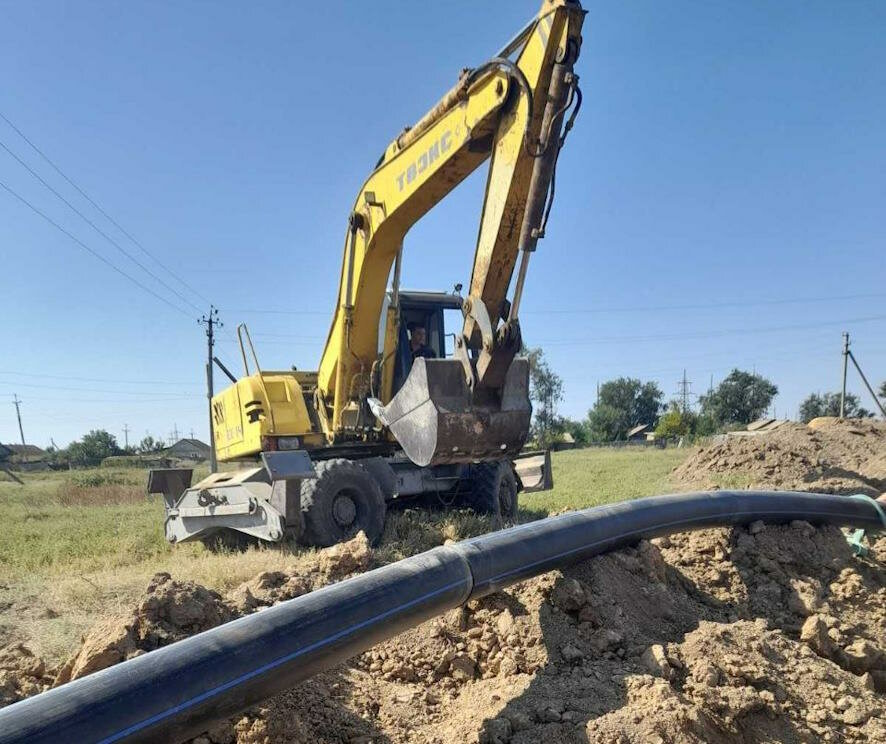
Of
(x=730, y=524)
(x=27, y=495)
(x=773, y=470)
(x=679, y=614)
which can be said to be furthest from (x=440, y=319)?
(x=27, y=495)

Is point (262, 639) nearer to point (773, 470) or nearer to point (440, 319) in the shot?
point (440, 319)

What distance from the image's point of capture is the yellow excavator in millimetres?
5785

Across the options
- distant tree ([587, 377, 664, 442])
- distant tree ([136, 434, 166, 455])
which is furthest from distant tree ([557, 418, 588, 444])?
distant tree ([136, 434, 166, 455])

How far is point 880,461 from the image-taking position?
1481cm

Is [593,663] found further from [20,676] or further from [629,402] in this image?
[629,402]

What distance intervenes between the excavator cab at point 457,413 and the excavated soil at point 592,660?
1.19 meters

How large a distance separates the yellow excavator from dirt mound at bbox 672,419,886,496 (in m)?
6.26

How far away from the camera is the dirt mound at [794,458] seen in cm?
1396

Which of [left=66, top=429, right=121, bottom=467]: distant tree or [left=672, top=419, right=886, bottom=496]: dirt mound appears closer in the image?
[left=672, top=419, right=886, bottom=496]: dirt mound

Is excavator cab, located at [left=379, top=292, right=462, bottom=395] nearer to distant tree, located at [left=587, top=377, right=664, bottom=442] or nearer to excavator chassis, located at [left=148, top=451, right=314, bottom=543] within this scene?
excavator chassis, located at [left=148, top=451, right=314, bottom=543]

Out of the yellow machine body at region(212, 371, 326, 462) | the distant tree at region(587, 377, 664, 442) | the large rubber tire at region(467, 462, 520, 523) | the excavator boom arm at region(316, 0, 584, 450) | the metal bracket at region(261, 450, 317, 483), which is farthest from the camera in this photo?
the distant tree at region(587, 377, 664, 442)

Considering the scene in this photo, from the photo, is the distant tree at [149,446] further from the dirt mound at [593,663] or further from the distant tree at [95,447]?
the dirt mound at [593,663]

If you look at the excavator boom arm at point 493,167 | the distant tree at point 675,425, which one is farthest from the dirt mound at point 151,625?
the distant tree at point 675,425

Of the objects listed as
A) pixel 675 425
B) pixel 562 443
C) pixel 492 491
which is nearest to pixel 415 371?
pixel 492 491
